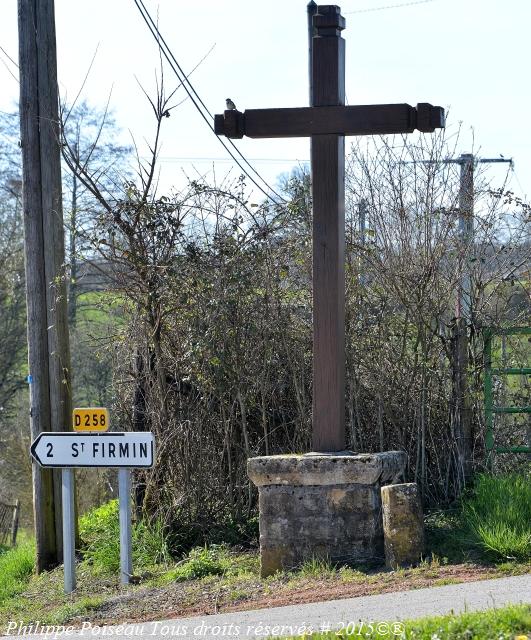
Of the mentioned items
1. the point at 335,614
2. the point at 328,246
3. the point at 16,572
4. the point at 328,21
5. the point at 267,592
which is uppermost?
the point at 328,21

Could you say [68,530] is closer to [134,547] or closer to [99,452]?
[99,452]

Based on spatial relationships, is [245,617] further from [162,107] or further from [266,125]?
[162,107]

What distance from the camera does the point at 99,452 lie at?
294 inches

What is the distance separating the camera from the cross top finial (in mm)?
7500

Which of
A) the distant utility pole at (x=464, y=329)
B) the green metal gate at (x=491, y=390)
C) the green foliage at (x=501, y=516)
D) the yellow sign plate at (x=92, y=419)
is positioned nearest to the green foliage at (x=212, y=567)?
the yellow sign plate at (x=92, y=419)

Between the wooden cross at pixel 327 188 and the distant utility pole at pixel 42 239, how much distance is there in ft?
8.40

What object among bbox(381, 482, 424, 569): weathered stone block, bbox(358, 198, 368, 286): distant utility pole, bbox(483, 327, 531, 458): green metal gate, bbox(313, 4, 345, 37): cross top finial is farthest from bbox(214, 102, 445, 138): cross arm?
bbox(381, 482, 424, 569): weathered stone block

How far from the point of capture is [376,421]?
8805 millimetres

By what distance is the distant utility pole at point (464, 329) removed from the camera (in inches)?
344

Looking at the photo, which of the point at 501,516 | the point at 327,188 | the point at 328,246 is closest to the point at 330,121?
the point at 327,188

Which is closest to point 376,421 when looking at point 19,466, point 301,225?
point 301,225

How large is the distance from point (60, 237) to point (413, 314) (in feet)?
→ 11.3

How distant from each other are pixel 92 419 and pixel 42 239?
2614 mm

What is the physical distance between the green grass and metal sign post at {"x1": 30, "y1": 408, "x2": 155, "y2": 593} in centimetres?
267
